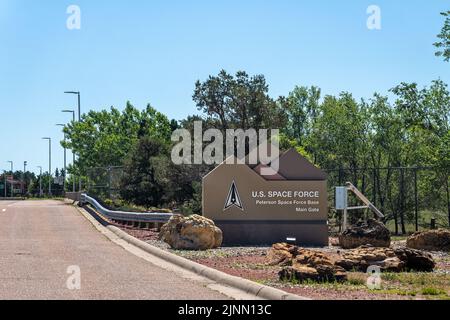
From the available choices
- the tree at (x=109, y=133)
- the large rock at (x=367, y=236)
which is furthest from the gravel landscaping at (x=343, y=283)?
the tree at (x=109, y=133)

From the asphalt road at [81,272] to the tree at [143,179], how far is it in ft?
63.4

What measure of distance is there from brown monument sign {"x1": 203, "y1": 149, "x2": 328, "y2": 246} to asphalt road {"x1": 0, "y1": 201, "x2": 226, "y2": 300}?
367 centimetres

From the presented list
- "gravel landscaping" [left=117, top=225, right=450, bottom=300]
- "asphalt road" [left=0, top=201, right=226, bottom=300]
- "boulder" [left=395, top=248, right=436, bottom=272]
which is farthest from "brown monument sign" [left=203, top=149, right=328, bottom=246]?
"boulder" [left=395, top=248, right=436, bottom=272]

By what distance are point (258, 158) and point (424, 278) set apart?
36.3 feet

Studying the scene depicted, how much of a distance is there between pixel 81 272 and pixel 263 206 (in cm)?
921

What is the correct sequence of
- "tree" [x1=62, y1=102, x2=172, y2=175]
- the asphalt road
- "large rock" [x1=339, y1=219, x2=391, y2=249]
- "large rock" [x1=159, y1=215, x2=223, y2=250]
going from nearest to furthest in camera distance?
the asphalt road < "large rock" [x1=159, y1=215, x2=223, y2=250] < "large rock" [x1=339, y1=219, x2=391, y2=249] < "tree" [x1=62, y1=102, x2=172, y2=175]

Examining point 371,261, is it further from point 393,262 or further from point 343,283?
point 343,283

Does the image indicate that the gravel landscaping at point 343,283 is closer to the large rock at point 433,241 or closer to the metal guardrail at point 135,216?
the large rock at point 433,241

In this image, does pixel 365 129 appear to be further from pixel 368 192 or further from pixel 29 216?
pixel 29 216

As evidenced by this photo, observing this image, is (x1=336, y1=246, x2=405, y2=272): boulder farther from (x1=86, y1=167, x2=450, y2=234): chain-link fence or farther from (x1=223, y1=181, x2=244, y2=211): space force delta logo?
(x1=86, y1=167, x2=450, y2=234): chain-link fence

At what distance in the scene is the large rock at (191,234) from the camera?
61.7 ft

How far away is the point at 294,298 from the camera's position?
960cm

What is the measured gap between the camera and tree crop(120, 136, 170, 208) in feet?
142

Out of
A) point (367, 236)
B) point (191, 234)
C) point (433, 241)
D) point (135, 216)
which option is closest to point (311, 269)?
point (191, 234)
